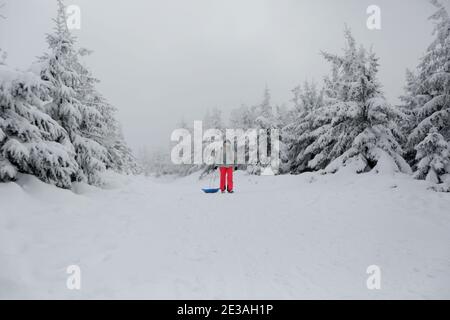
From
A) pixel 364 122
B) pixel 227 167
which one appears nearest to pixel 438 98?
pixel 364 122

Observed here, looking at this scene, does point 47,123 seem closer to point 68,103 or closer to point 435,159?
point 68,103

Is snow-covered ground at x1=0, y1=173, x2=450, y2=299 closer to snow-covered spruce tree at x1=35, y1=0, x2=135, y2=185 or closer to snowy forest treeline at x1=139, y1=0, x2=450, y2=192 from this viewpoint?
snow-covered spruce tree at x1=35, y1=0, x2=135, y2=185

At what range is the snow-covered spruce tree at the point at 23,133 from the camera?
632 cm

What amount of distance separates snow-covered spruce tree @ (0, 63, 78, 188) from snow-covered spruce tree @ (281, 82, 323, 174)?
1954 centimetres

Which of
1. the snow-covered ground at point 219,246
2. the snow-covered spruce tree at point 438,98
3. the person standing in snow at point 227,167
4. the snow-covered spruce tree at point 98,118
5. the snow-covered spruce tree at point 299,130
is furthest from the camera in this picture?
the snow-covered spruce tree at point 299,130

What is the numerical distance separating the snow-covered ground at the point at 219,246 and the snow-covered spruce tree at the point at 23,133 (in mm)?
539

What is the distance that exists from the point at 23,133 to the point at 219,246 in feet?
19.8

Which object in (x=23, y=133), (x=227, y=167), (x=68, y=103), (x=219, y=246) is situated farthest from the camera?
(x=227, y=167)

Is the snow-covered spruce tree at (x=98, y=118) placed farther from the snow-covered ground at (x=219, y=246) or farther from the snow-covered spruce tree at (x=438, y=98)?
the snow-covered spruce tree at (x=438, y=98)


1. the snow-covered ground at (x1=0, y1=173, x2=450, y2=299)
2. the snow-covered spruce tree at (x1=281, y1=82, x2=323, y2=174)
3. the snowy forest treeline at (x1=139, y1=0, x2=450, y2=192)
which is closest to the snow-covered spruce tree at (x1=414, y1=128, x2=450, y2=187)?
the snowy forest treeline at (x1=139, y1=0, x2=450, y2=192)

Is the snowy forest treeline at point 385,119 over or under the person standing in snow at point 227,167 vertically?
over

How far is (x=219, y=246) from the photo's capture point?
5.51 meters

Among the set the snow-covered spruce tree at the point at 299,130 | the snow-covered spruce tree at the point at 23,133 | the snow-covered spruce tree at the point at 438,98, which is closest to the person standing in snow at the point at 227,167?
the snow-covered spruce tree at the point at 23,133

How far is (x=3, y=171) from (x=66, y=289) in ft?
14.5
